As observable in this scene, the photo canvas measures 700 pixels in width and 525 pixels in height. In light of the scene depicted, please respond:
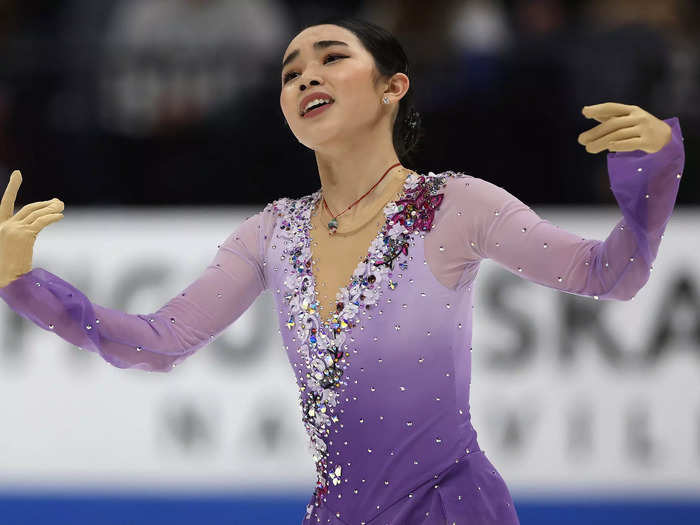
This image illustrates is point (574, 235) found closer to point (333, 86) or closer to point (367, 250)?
point (367, 250)

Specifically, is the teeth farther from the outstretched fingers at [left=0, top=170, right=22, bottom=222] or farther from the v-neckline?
the outstretched fingers at [left=0, top=170, right=22, bottom=222]

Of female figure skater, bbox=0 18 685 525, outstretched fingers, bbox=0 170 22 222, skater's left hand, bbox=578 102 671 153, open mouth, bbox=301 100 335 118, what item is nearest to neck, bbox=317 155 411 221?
female figure skater, bbox=0 18 685 525

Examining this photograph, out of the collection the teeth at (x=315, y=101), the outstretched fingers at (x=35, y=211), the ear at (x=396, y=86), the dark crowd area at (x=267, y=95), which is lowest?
the outstretched fingers at (x=35, y=211)

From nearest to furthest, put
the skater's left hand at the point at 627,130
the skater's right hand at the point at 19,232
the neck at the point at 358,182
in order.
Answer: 1. the skater's left hand at the point at 627,130
2. the skater's right hand at the point at 19,232
3. the neck at the point at 358,182

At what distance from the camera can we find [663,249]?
Result: 166 inches

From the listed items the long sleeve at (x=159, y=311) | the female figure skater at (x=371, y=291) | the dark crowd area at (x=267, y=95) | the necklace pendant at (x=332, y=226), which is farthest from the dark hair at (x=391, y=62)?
the dark crowd area at (x=267, y=95)

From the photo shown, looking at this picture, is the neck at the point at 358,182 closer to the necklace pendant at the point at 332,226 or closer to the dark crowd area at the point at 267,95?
the necklace pendant at the point at 332,226

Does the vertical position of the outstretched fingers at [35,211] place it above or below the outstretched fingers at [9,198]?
below

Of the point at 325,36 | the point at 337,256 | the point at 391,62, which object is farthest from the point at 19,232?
the point at 391,62

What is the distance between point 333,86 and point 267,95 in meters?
2.52

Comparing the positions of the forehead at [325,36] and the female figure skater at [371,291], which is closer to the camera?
the female figure skater at [371,291]

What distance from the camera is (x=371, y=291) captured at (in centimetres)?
206

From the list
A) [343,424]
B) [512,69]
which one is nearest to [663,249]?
[512,69]

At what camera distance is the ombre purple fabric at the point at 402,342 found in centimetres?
200
